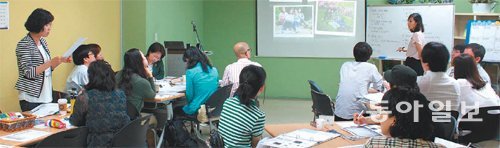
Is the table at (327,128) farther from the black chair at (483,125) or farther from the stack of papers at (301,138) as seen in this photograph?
the black chair at (483,125)

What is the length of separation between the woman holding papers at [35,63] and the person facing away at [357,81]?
8.22ft

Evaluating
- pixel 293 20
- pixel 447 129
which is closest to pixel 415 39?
pixel 447 129

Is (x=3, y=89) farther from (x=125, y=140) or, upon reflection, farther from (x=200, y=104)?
(x=125, y=140)

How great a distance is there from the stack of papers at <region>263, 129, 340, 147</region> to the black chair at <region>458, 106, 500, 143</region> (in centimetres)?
118

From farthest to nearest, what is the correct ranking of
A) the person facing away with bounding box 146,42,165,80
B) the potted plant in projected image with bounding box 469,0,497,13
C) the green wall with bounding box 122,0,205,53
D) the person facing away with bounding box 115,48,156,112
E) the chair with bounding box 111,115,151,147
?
the potted plant in projected image with bounding box 469,0,497,13 < the green wall with bounding box 122,0,205,53 < the person facing away with bounding box 146,42,165,80 < the person facing away with bounding box 115,48,156,112 < the chair with bounding box 111,115,151,147

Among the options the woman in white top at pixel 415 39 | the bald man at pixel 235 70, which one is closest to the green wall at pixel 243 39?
the woman in white top at pixel 415 39

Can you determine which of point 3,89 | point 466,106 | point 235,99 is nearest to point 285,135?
point 235,99

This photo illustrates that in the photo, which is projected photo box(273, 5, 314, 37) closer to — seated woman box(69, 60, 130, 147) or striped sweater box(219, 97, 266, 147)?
seated woman box(69, 60, 130, 147)

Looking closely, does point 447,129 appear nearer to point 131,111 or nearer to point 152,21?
point 131,111

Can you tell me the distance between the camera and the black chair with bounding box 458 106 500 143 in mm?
3441

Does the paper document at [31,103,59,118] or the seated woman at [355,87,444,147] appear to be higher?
the seated woman at [355,87,444,147]

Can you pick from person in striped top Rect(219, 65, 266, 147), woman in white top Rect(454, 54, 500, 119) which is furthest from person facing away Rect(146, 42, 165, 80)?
woman in white top Rect(454, 54, 500, 119)

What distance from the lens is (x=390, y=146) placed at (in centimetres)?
229

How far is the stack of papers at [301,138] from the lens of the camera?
2.77 meters
